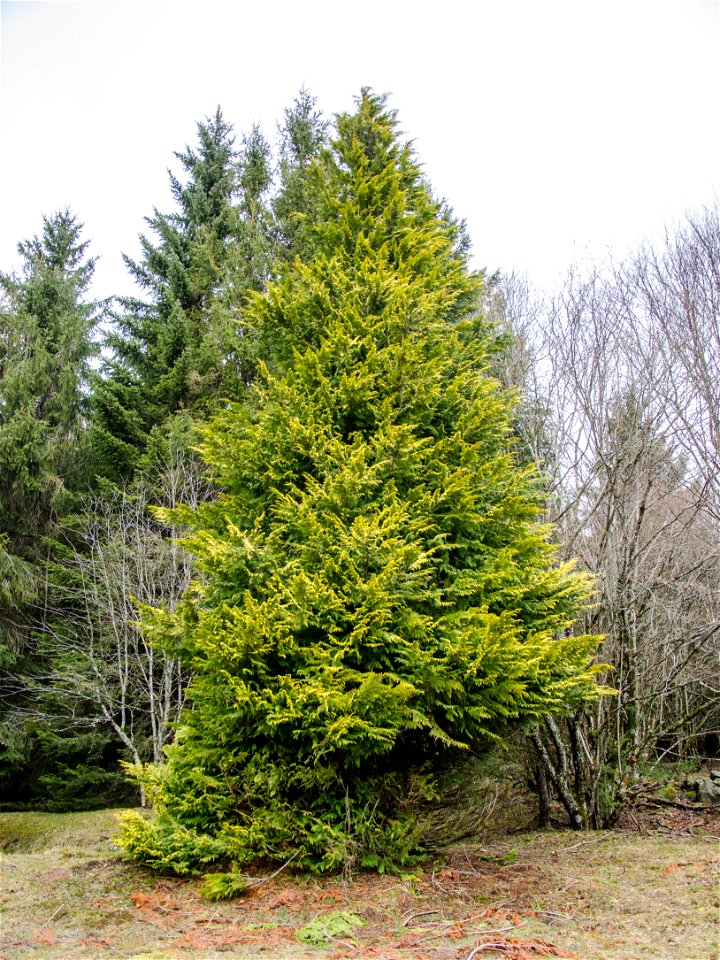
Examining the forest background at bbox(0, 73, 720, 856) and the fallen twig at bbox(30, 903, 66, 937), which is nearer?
the fallen twig at bbox(30, 903, 66, 937)

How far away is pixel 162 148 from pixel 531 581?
1638 centimetres

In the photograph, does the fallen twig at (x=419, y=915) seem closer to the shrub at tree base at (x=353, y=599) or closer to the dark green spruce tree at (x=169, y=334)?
the shrub at tree base at (x=353, y=599)

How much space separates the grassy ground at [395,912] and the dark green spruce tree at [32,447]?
6.93 metres

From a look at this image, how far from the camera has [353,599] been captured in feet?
13.5

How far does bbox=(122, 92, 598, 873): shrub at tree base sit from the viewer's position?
392 cm

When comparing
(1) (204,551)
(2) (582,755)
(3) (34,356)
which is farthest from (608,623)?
(3) (34,356)

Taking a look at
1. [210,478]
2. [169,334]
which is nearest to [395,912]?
[210,478]

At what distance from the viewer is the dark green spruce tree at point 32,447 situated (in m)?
10.7

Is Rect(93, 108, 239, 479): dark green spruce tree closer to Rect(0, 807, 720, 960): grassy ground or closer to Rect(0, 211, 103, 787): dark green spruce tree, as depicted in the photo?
Rect(0, 211, 103, 787): dark green spruce tree

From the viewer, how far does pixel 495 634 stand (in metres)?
4.11

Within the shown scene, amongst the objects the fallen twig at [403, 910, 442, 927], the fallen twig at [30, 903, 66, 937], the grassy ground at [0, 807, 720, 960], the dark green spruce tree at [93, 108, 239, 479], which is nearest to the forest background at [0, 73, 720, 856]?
the dark green spruce tree at [93, 108, 239, 479]

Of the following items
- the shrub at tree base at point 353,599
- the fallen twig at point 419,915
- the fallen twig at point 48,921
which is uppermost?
the shrub at tree base at point 353,599

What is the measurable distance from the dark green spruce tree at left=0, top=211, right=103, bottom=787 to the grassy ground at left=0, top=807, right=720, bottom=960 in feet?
22.7

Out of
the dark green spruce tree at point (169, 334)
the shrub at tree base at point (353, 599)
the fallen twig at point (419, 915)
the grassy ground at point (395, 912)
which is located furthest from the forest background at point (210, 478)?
the fallen twig at point (419, 915)
